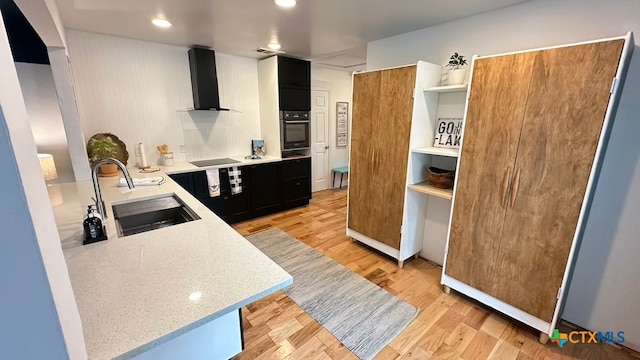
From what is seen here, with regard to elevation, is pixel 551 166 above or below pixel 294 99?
below

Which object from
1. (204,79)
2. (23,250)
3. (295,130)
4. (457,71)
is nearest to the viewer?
Result: (23,250)

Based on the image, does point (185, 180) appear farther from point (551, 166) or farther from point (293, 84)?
point (551, 166)

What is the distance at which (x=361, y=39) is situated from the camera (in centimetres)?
298

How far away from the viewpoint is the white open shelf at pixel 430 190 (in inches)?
89.4

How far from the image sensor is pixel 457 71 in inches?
86.4

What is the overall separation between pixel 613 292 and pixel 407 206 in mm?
1469

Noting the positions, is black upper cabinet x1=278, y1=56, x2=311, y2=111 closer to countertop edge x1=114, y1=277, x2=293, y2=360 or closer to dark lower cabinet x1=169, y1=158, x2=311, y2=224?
dark lower cabinet x1=169, y1=158, x2=311, y2=224

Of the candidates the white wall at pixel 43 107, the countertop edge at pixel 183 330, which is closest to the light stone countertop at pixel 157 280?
the countertop edge at pixel 183 330

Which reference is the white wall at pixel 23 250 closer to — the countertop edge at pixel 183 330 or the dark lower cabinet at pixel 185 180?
the countertop edge at pixel 183 330

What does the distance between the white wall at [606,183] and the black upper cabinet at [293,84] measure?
2562 mm

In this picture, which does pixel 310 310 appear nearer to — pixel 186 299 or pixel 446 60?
pixel 186 299

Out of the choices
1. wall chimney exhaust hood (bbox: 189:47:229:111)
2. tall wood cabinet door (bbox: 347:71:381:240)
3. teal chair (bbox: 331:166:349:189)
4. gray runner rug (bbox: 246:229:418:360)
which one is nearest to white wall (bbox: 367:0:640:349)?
tall wood cabinet door (bbox: 347:71:381:240)

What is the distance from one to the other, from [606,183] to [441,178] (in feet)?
3.33

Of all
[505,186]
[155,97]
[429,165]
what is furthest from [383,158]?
[155,97]
